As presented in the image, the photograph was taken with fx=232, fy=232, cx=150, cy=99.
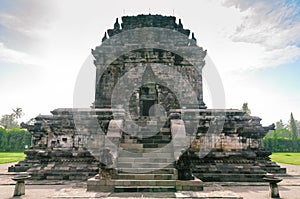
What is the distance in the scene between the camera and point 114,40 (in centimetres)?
1736

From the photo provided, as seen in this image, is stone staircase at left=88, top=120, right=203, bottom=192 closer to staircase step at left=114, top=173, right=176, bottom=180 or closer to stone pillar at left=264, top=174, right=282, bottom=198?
staircase step at left=114, top=173, right=176, bottom=180

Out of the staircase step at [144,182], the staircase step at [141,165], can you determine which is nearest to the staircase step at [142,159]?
the staircase step at [141,165]

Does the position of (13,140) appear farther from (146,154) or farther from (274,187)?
(274,187)

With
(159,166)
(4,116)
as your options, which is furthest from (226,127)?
(4,116)

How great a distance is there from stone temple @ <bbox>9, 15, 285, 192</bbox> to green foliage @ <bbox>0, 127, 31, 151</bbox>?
28135 millimetres

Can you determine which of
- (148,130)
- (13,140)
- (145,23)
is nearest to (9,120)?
(13,140)

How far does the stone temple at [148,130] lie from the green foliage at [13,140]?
2813cm

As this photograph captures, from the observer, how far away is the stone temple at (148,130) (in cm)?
738

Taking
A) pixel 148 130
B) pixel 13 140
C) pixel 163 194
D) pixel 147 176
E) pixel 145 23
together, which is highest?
pixel 145 23

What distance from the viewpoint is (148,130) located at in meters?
10.4

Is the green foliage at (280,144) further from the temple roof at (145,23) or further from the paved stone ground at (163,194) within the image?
the paved stone ground at (163,194)

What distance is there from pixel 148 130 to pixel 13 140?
35924 millimetres

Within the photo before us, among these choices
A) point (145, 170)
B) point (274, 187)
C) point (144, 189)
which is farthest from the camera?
point (145, 170)

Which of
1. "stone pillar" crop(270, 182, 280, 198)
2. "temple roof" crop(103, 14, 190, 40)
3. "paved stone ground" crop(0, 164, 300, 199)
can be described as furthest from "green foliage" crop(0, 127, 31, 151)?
"stone pillar" crop(270, 182, 280, 198)
